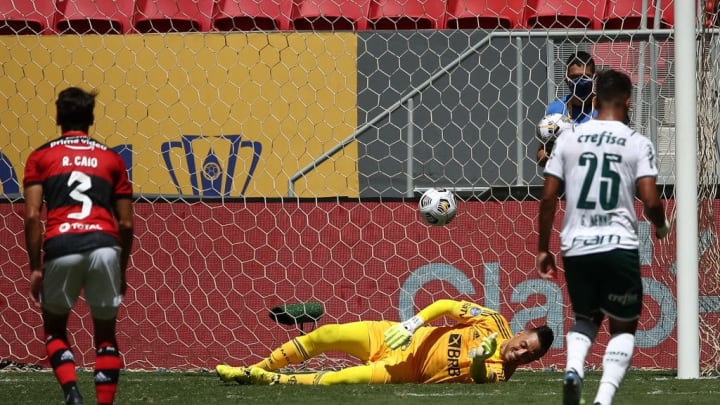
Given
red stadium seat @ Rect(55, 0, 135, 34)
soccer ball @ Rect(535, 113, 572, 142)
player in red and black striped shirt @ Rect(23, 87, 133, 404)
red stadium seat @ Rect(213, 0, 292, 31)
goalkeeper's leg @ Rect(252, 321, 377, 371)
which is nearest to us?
player in red and black striped shirt @ Rect(23, 87, 133, 404)

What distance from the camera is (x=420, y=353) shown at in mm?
6426

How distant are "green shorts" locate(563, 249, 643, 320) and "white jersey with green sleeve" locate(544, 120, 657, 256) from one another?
36 millimetres

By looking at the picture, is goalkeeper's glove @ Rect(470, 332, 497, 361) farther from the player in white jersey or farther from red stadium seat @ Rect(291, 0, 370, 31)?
red stadium seat @ Rect(291, 0, 370, 31)

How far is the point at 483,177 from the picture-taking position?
852 centimetres

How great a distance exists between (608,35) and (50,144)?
4.37m

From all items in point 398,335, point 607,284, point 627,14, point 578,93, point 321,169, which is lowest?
point 398,335

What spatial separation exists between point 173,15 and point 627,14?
3.84 metres

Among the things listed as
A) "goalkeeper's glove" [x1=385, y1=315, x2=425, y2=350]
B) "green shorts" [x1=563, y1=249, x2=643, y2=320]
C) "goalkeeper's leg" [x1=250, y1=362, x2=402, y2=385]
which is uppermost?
"green shorts" [x1=563, y1=249, x2=643, y2=320]

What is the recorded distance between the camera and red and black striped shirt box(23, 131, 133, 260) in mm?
4547

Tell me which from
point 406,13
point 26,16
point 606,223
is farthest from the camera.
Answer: point 406,13

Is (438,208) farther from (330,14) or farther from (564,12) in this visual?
(564,12)

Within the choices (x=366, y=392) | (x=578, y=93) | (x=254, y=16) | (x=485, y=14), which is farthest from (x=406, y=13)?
(x=366, y=392)

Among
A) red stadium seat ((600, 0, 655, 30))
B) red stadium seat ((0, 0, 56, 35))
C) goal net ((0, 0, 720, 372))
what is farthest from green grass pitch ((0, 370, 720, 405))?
red stadium seat ((600, 0, 655, 30))

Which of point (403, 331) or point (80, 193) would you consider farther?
point (403, 331)
